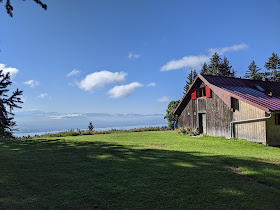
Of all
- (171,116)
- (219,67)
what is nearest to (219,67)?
(219,67)

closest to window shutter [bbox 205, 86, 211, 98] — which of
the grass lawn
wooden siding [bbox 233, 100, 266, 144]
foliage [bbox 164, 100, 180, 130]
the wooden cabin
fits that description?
the wooden cabin

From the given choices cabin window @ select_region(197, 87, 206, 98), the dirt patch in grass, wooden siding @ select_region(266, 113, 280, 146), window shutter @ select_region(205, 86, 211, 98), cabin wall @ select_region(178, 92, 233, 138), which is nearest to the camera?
the dirt patch in grass

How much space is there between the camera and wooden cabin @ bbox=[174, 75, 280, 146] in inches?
554

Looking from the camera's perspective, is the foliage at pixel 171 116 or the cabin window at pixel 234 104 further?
the foliage at pixel 171 116

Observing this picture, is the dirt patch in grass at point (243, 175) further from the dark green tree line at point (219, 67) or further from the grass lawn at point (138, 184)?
the dark green tree line at point (219, 67)

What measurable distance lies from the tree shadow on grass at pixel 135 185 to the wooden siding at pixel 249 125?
289 inches

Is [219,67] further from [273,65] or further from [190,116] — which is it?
[190,116]

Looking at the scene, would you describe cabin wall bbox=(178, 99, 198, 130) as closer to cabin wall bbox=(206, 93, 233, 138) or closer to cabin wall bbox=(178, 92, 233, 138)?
cabin wall bbox=(178, 92, 233, 138)

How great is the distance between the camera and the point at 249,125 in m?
14.9

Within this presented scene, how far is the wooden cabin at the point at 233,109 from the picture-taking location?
1407 cm

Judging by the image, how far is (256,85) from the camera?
1938cm

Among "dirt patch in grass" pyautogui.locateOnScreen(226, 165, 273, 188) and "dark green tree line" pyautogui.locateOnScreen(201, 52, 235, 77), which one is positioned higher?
"dark green tree line" pyautogui.locateOnScreen(201, 52, 235, 77)

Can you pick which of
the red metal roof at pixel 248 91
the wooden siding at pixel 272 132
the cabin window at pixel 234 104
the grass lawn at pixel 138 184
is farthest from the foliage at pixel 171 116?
the grass lawn at pixel 138 184

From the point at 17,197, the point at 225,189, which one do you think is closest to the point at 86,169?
the point at 17,197
